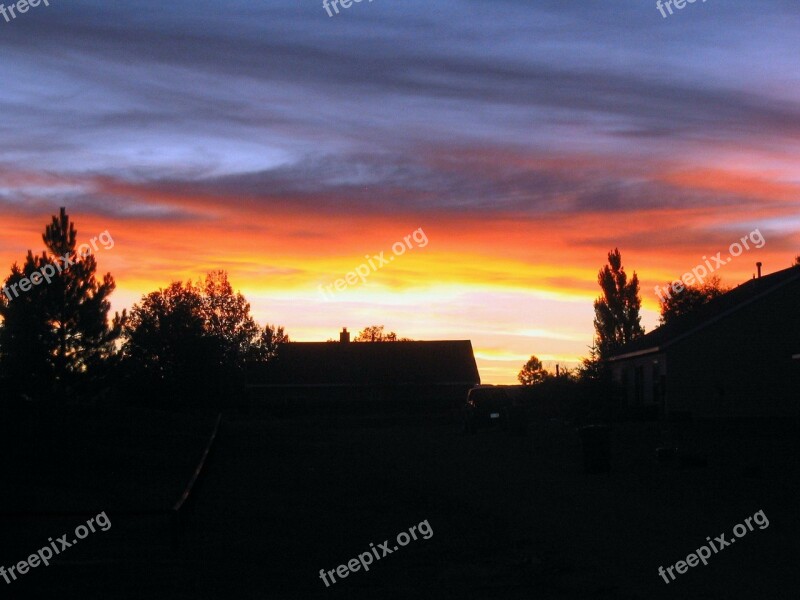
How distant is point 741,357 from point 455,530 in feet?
87.9

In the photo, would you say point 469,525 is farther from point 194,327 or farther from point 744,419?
point 194,327

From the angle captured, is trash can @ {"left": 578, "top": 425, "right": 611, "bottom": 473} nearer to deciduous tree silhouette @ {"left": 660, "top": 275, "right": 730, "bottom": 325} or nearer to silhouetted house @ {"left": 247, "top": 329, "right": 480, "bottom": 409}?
silhouetted house @ {"left": 247, "top": 329, "right": 480, "bottom": 409}

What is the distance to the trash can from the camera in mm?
20328

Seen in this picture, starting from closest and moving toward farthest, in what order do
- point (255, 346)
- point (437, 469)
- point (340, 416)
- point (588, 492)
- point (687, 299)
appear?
point (588, 492) < point (437, 469) < point (340, 416) < point (687, 299) < point (255, 346)

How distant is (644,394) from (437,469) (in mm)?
22502

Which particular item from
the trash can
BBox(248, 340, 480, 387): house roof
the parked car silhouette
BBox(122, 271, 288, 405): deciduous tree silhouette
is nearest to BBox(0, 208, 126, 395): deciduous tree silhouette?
BBox(122, 271, 288, 405): deciduous tree silhouette

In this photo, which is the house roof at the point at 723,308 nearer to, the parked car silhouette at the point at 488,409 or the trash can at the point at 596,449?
the parked car silhouette at the point at 488,409

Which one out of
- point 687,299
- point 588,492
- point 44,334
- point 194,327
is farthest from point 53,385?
point 687,299

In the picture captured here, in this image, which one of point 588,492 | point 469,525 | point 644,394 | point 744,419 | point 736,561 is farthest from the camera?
point 644,394

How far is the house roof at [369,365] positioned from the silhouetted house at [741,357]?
40086 millimetres

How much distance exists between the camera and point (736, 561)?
35.1 ft

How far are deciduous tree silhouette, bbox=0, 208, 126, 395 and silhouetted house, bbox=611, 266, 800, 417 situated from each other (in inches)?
1152

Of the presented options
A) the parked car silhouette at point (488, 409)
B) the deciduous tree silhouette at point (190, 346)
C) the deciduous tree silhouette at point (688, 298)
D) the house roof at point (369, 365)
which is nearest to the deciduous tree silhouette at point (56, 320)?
the deciduous tree silhouette at point (190, 346)

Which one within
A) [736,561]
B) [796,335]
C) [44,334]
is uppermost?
[44,334]
